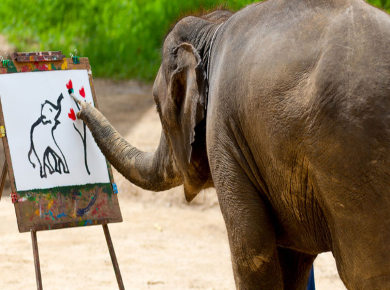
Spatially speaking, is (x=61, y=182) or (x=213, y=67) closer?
(x=213, y=67)

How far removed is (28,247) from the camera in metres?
5.34

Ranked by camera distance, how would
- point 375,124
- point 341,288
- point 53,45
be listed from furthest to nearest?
point 53,45, point 341,288, point 375,124

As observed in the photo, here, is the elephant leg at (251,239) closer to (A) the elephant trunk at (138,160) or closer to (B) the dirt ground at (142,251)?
(A) the elephant trunk at (138,160)

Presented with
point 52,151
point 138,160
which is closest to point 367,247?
point 138,160

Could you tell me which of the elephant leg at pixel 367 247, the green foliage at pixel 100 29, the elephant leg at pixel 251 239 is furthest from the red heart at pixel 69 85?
the green foliage at pixel 100 29

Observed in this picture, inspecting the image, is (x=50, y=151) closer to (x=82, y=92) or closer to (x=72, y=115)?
(x=72, y=115)

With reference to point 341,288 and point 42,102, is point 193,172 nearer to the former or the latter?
point 42,102

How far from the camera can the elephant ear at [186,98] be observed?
2.72 meters

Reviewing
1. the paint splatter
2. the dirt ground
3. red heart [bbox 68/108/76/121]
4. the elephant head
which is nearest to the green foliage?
the dirt ground

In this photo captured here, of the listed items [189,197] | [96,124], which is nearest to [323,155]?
[189,197]

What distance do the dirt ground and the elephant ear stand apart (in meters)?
1.79

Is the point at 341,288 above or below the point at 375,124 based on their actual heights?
below

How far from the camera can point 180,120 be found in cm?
298

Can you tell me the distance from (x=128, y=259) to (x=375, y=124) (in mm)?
3526
